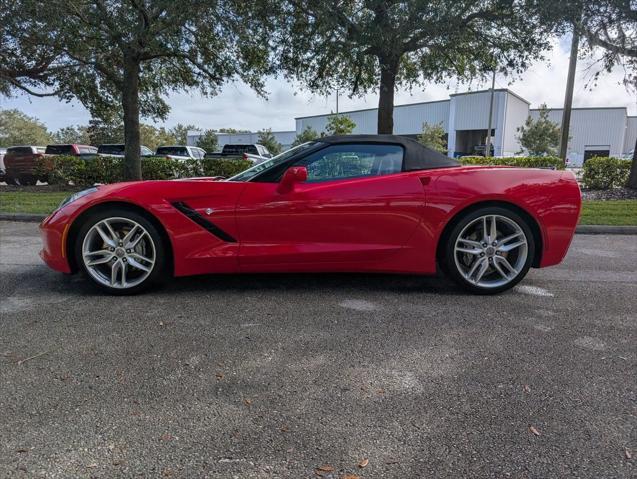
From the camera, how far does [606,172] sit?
1318 centimetres

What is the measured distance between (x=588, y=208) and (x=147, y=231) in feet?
29.1

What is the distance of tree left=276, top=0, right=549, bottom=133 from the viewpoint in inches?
346

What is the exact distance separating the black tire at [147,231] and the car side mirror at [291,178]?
1.06 metres

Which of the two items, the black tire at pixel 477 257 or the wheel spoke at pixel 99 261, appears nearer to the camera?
the wheel spoke at pixel 99 261

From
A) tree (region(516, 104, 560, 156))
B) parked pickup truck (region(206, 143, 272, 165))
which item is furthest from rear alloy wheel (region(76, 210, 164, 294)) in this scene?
tree (region(516, 104, 560, 156))

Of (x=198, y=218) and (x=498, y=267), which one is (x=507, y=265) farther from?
(x=198, y=218)

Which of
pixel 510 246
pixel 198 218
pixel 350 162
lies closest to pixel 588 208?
pixel 510 246

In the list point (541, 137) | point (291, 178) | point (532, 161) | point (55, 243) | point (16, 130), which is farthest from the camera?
point (16, 130)

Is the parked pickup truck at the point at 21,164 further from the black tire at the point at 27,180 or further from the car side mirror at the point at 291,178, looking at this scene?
the car side mirror at the point at 291,178

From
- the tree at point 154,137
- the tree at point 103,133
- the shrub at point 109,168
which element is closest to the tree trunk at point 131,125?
the shrub at point 109,168

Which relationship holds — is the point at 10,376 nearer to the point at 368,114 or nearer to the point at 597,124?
the point at 368,114

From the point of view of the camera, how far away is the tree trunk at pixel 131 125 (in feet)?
41.9

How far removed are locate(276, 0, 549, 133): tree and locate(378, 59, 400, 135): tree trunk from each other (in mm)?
12

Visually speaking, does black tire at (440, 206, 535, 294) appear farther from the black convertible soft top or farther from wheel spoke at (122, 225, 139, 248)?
wheel spoke at (122, 225, 139, 248)
